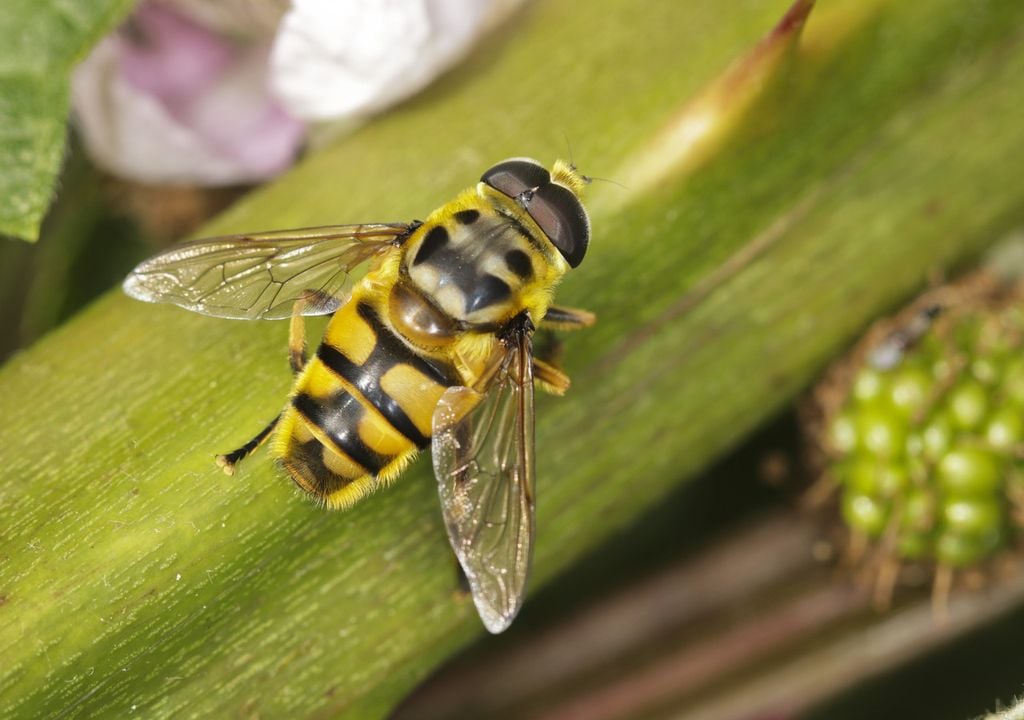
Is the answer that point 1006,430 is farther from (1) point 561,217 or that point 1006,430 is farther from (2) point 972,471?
(1) point 561,217

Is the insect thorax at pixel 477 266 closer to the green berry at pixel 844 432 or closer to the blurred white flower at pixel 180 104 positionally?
the blurred white flower at pixel 180 104

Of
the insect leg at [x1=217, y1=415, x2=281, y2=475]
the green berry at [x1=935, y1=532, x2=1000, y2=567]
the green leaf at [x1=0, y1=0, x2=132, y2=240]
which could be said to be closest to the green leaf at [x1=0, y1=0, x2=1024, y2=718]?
the insect leg at [x1=217, y1=415, x2=281, y2=475]

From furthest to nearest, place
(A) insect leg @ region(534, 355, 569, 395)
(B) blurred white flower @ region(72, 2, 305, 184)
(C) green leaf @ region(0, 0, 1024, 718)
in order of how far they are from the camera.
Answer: (B) blurred white flower @ region(72, 2, 305, 184), (A) insect leg @ region(534, 355, 569, 395), (C) green leaf @ region(0, 0, 1024, 718)

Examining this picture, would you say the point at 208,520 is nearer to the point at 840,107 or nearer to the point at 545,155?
the point at 545,155

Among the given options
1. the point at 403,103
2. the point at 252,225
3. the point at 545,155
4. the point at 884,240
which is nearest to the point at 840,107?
the point at 884,240

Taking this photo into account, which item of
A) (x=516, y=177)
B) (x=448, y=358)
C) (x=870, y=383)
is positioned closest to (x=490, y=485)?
(x=448, y=358)

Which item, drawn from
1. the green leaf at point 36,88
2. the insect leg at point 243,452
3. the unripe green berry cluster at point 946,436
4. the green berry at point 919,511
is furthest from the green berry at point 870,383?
the green leaf at point 36,88

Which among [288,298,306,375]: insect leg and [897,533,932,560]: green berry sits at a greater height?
[288,298,306,375]: insect leg

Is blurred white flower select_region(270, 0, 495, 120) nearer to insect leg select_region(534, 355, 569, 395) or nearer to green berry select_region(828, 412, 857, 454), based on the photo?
insect leg select_region(534, 355, 569, 395)
